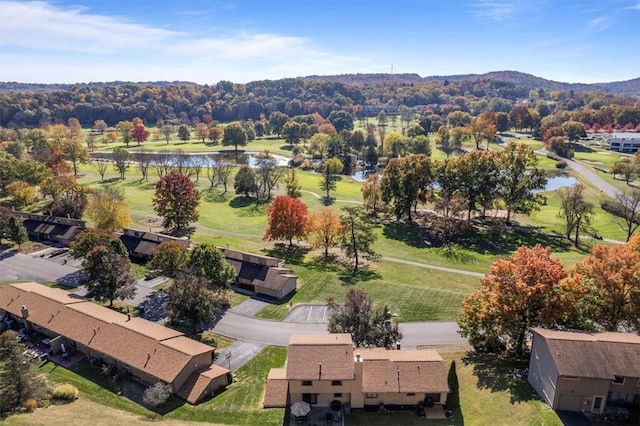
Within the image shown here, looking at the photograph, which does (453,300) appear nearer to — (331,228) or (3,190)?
(331,228)

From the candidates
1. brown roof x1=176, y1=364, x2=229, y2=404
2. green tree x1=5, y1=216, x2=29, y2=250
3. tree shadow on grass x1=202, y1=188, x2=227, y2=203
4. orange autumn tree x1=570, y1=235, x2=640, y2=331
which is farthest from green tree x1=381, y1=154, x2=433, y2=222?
green tree x1=5, y1=216, x2=29, y2=250

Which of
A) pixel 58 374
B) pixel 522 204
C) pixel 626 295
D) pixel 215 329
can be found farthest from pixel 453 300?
pixel 58 374

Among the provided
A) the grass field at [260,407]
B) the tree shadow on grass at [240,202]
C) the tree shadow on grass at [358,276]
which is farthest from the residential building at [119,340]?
the tree shadow on grass at [240,202]

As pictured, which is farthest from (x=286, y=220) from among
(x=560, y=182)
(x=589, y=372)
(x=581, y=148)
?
(x=581, y=148)

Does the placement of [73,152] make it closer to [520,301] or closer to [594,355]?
[520,301]

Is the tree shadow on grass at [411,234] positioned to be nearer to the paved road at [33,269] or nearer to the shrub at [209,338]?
the shrub at [209,338]
